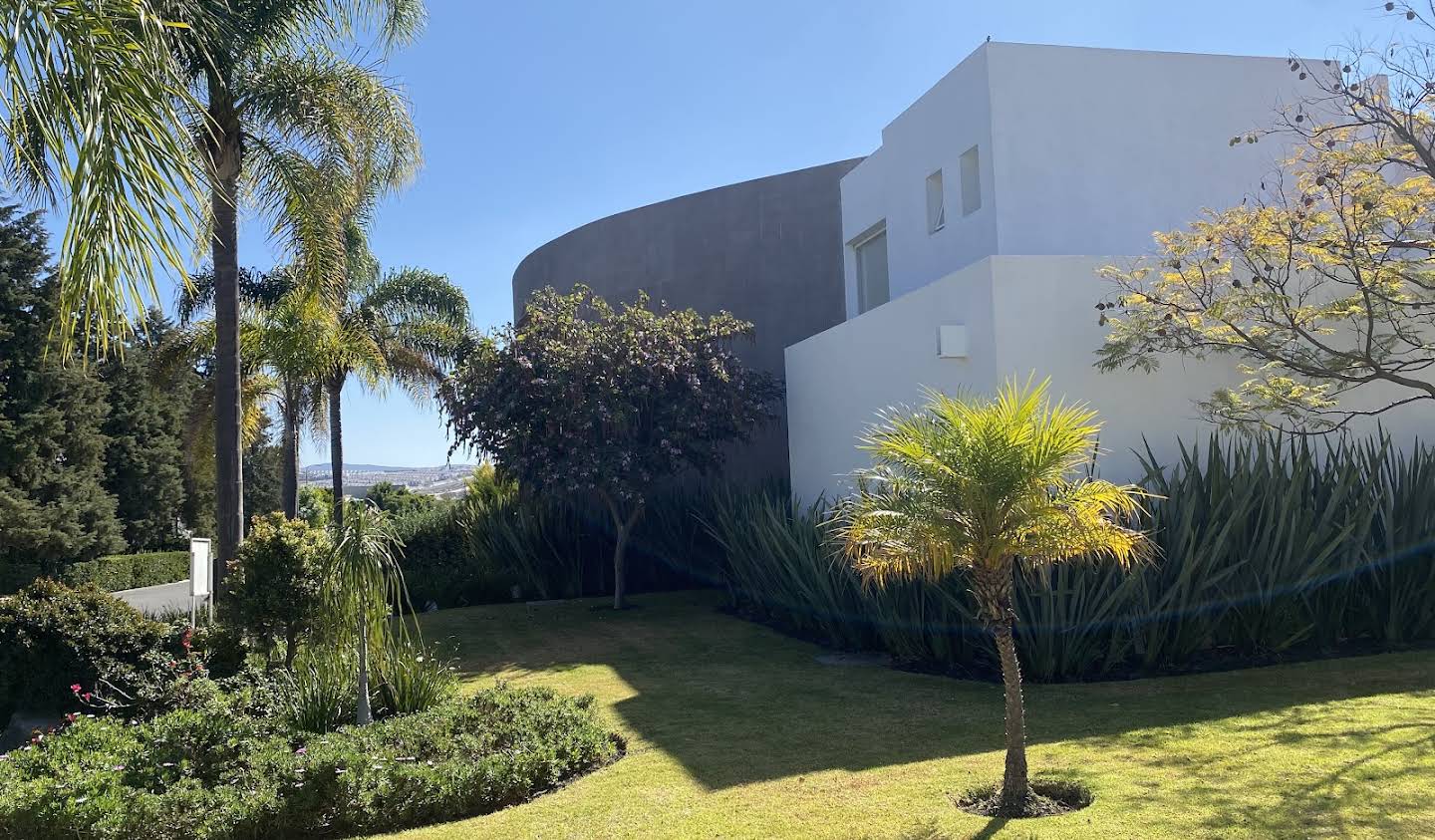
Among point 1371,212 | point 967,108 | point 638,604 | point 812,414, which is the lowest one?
point 638,604

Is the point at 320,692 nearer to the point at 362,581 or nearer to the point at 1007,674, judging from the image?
the point at 362,581

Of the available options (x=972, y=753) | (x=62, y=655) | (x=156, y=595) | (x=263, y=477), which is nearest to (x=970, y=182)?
(x=972, y=753)

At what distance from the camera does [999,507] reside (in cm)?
509

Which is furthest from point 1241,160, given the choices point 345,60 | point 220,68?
point 220,68

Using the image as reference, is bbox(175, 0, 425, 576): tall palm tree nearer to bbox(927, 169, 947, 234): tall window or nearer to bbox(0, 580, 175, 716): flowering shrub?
bbox(0, 580, 175, 716): flowering shrub

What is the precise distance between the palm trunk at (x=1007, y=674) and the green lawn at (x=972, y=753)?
0.80 ft

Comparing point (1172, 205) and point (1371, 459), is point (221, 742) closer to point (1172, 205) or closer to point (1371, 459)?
point (1371, 459)

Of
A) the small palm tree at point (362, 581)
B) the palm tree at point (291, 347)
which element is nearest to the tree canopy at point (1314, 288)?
the small palm tree at point (362, 581)

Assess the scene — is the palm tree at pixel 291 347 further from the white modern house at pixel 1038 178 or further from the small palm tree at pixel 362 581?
the small palm tree at pixel 362 581

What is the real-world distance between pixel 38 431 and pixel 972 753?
25.8 metres

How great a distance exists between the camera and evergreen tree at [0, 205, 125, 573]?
949 inches

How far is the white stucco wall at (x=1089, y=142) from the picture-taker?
38.9ft

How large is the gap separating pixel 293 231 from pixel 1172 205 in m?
10.4

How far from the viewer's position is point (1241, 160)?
12.8 meters
